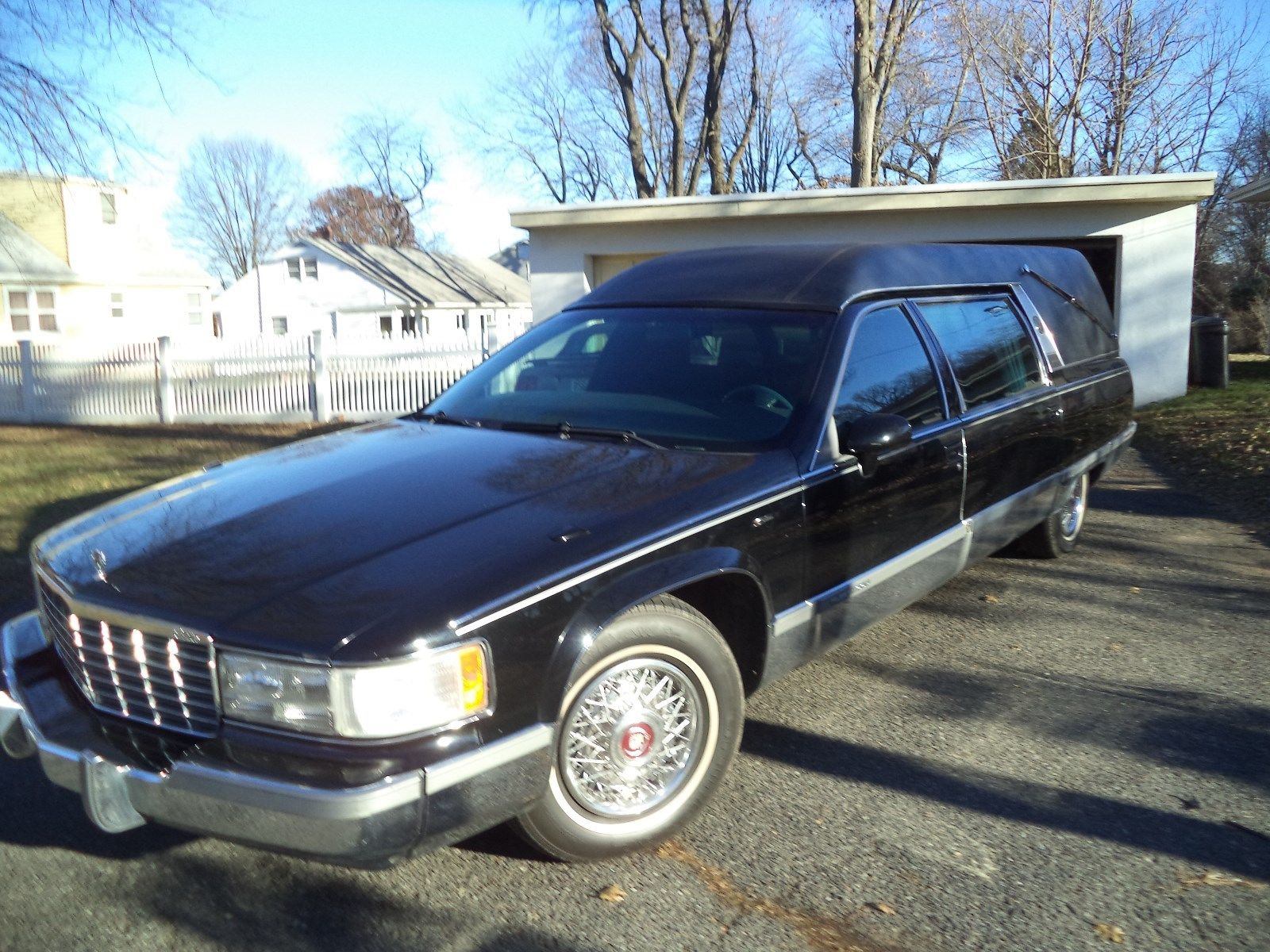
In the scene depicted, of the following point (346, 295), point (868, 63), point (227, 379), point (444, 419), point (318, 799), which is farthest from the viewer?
point (346, 295)

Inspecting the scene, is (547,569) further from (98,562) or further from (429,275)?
(429,275)

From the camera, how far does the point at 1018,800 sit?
12.0 ft

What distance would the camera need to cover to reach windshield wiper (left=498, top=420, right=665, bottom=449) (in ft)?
13.1

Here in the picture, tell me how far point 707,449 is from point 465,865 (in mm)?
1588

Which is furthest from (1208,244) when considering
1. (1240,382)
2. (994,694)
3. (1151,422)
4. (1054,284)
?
(994,694)

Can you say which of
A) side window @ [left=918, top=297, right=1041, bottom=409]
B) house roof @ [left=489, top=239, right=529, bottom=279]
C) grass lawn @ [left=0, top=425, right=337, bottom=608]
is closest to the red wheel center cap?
side window @ [left=918, top=297, right=1041, bottom=409]

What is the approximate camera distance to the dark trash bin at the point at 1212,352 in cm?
1452

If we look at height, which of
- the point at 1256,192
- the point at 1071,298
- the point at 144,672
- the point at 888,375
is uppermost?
the point at 1256,192

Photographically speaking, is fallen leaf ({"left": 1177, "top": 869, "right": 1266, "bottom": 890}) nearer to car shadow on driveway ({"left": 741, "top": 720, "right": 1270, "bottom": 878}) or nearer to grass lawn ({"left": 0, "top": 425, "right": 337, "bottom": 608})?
car shadow on driveway ({"left": 741, "top": 720, "right": 1270, "bottom": 878})

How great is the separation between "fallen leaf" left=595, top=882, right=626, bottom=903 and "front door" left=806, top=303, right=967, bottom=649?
124cm

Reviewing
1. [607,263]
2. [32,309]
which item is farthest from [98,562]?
[32,309]

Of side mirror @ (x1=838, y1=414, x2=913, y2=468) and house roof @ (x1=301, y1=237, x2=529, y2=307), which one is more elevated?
house roof @ (x1=301, y1=237, x2=529, y2=307)

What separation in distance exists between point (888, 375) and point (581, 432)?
4.30ft

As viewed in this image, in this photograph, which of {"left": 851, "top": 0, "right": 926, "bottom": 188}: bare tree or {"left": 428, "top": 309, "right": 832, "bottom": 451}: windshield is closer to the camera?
{"left": 428, "top": 309, "right": 832, "bottom": 451}: windshield
